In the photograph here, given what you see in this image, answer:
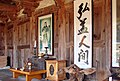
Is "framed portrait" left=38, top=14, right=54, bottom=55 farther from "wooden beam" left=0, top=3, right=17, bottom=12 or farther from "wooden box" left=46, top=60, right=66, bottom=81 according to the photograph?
"wooden beam" left=0, top=3, right=17, bottom=12

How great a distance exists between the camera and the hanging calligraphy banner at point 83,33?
479 cm

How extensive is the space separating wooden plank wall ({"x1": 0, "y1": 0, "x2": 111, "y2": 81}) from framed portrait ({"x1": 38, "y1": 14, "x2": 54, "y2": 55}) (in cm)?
20

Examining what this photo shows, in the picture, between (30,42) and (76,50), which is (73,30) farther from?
(30,42)

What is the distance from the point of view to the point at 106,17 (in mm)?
4449

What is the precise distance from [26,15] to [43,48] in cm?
186

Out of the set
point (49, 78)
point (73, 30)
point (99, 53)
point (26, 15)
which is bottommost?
point (49, 78)

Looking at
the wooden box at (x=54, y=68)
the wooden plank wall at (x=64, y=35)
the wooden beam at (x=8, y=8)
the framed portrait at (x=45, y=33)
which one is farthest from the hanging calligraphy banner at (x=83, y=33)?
the wooden beam at (x=8, y=8)

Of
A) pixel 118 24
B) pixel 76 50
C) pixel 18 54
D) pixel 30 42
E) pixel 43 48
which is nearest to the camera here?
pixel 118 24

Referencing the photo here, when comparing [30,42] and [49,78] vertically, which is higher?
[30,42]

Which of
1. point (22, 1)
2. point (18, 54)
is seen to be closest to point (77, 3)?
point (22, 1)

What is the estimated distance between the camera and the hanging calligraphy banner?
479cm

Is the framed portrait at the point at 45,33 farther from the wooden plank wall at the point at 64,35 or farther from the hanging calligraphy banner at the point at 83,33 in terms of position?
the hanging calligraphy banner at the point at 83,33

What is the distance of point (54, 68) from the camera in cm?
520

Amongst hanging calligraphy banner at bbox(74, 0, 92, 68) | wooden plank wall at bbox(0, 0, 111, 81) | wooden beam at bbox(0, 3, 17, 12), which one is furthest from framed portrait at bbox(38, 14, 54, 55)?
wooden beam at bbox(0, 3, 17, 12)
